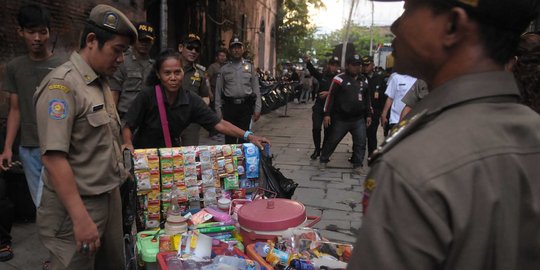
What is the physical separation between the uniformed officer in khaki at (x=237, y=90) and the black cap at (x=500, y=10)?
5511 mm

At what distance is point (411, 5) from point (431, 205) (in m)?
0.46

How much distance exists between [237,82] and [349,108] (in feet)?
6.01

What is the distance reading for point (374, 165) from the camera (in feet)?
2.71

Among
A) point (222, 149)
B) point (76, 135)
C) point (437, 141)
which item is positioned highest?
point (437, 141)

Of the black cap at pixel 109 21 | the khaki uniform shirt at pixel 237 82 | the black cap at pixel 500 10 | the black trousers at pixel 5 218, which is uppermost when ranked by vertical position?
the black cap at pixel 109 21

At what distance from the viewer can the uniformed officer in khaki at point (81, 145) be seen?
1853mm

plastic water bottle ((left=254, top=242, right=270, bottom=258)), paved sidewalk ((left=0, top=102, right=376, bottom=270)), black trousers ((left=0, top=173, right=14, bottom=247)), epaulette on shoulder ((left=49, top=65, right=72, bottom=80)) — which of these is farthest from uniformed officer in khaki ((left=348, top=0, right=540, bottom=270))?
black trousers ((left=0, top=173, right=14, bottom=247))

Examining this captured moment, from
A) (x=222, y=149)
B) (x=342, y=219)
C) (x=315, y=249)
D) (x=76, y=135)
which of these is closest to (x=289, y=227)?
(x=315, y=249)

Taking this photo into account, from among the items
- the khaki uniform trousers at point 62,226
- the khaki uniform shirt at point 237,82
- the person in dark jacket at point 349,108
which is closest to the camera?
the khaki uniform trousers at point 62,226

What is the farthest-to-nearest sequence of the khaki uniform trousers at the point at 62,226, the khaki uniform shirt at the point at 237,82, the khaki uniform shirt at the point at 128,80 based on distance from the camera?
the khaki uniform shirt at the point at 237,82, the khaki uniform shirt at the point at 128,80, the khaki uniform trousers at the point at 62,226

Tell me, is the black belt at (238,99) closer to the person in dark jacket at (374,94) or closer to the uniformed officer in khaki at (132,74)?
the uniformed officer in khaki at (132,74)

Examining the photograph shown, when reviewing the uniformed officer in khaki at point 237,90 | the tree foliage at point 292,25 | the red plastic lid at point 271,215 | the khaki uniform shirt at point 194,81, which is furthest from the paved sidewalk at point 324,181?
the tree foliage at point 292,25

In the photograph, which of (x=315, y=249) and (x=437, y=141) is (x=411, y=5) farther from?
(x=315, y=249)

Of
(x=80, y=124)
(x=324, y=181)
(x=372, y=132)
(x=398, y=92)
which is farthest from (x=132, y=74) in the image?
(x=372, y=132)
